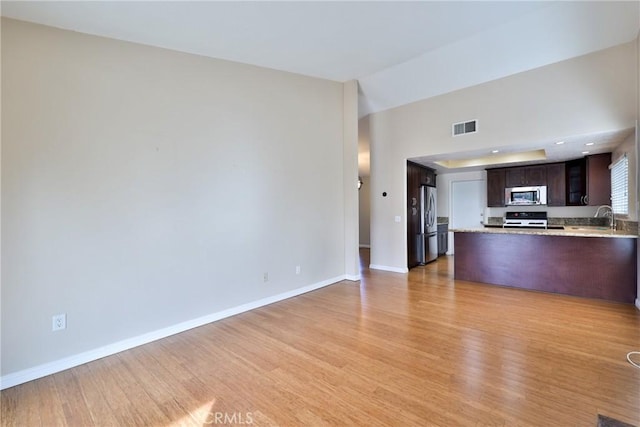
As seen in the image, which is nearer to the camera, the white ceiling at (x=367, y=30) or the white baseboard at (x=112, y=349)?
the white baseboard at (x=112, y=349)

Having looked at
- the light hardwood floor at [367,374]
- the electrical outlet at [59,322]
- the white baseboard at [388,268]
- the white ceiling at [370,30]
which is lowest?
the light hardwood floor at [367,374]

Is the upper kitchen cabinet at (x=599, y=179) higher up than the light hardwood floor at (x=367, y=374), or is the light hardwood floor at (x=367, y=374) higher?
the upper kitchen cabinet at (x=599, y=179)

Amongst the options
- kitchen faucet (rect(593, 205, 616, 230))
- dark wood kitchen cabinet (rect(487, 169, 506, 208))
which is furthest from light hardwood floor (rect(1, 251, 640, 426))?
dark wood kitchen cabinet (rect(487, 169, 506, 208))

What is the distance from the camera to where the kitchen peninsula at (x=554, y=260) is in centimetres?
396

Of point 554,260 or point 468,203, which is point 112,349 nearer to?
point 554,260

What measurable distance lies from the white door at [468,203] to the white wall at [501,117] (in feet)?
8.80

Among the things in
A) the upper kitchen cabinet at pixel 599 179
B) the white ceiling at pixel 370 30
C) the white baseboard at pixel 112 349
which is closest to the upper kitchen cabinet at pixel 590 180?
the upper kitchen cabinet at pixel 599 179

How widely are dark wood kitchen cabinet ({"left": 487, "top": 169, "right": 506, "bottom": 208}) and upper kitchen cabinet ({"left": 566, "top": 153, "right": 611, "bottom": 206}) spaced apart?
1159mm

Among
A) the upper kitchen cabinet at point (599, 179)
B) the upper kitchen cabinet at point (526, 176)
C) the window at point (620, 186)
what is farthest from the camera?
the upper kitchen cabinet at point (526, 176)

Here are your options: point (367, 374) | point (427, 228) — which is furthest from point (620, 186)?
point (367, 374)

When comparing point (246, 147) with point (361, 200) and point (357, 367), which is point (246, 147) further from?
point (361, 200)

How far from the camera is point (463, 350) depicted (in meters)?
2.70

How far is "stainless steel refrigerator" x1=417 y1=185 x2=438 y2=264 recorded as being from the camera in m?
6.39

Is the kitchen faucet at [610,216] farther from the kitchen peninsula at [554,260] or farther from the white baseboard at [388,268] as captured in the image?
the white baseboard at [388,268]
